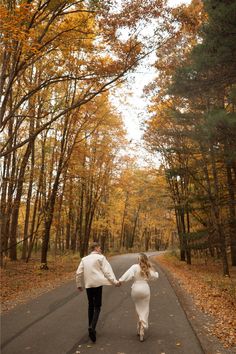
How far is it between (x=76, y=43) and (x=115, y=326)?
30.7ft

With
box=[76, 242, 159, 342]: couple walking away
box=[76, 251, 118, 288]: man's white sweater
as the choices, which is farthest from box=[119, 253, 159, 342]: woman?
box=[76, 251, 118, 288]: man's white sweater

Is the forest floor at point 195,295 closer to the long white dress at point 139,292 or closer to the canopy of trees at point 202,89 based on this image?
the long white dress at point 139,292

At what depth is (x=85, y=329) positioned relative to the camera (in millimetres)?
7422

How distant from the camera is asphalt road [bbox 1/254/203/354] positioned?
613 cm

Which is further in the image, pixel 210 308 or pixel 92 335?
pixel 210 308

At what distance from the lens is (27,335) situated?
6.90m

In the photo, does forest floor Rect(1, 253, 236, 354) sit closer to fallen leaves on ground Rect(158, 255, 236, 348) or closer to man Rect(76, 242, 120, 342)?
fallen leaves on ground Rect(158, 255, 236, 348)

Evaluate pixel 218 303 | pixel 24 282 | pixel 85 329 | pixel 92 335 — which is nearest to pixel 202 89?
pixel 218 303

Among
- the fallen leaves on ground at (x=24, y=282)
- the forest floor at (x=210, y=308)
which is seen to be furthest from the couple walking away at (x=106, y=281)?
the fallen leaves on ground at (x=24, y=282)

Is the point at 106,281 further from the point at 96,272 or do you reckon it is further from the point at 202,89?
the point at 202,89

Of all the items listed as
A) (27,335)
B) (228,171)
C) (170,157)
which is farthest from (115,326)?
(170,157)

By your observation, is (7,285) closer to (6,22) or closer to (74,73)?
(74,73)

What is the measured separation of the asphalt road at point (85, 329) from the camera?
613 cm

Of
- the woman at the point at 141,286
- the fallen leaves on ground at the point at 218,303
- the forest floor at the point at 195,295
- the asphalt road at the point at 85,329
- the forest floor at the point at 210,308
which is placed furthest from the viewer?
the forest floor at the point at 195,295
